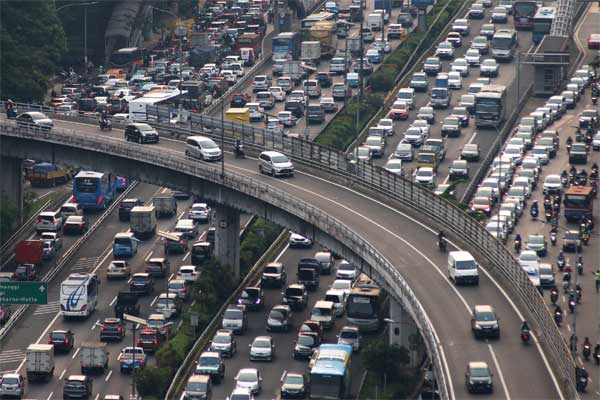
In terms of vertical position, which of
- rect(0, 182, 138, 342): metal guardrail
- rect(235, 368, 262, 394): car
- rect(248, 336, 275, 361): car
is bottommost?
rect(0, 182, 138, 342): metal guardrail

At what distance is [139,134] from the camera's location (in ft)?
460

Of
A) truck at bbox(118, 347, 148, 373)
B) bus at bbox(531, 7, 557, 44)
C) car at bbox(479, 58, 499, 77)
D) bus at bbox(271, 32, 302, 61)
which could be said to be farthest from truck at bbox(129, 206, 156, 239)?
bus at bbox(531, 7, 557, 44)

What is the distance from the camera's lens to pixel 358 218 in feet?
389

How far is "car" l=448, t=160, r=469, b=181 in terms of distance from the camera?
152375 millimetres

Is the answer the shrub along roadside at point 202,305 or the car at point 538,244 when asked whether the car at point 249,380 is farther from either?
the car at point 538,244

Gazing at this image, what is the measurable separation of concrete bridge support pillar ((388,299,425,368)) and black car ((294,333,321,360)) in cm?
664

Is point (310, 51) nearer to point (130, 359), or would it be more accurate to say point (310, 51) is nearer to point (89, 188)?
point (89, 188)

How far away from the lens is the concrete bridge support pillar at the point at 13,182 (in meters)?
147

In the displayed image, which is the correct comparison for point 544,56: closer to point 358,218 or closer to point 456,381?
point 358,218

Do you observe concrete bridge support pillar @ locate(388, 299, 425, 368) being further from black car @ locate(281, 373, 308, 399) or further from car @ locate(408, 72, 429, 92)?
car @ locate(408, 72, 429, 92)

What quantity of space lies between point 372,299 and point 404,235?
6.64 metres

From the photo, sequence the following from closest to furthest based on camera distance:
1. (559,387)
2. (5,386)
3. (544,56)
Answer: (559,387) → (5,386) → (544,56)

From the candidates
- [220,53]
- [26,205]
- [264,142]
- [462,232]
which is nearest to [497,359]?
[462,232]

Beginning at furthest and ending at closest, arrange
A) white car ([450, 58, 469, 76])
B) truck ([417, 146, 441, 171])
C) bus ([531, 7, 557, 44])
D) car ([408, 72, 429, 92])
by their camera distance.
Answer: bus ([531, 7, 557, 44]) → white car ([450, 58, 469, 76]) → car ([408, 72, 429, 92]) → truck ([417, 146, 441, 171])
